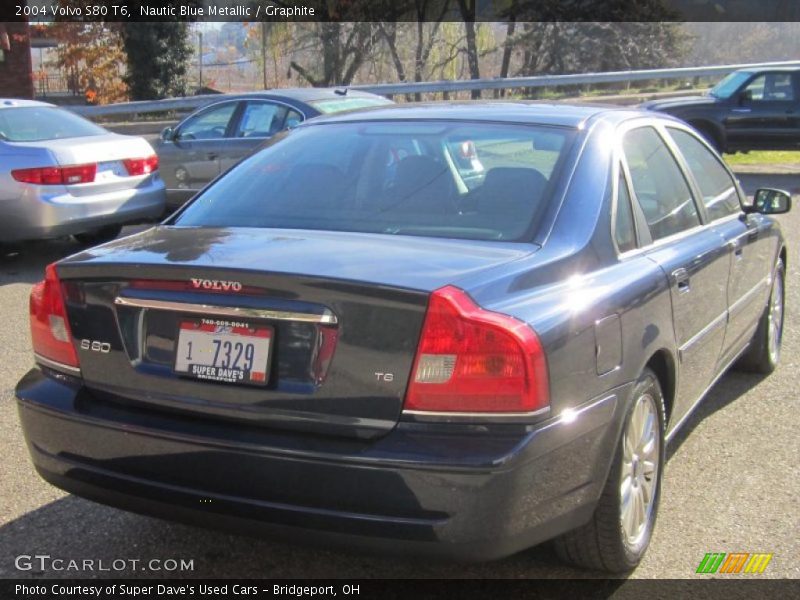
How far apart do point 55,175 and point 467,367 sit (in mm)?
6852

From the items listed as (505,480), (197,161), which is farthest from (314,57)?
(505,480)

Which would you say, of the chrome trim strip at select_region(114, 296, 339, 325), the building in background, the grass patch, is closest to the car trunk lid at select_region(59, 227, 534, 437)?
the chrome trim strip at select_region(114, 296, 339, 325)

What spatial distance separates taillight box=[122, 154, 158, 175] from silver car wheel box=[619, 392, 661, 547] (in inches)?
273

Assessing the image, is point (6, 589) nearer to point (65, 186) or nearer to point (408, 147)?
point (408, 147)

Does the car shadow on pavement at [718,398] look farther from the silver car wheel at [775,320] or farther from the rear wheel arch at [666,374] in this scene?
the rear wheel arch at [666,374]

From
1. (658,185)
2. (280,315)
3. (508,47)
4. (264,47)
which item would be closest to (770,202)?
(658,185)

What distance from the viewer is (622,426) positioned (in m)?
3.21

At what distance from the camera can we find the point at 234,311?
2.93 metres

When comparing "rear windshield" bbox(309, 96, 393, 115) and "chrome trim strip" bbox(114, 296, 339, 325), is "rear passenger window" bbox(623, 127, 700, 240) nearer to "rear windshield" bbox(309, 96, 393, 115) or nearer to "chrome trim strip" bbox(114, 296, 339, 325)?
"chrome trim strip" bbox(114, 296, 339, 325)

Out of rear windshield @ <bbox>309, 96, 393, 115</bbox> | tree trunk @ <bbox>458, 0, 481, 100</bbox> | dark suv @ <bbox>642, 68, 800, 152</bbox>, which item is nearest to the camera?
rear windshield @ <bbox>309, 96, 393, 115</bbox>

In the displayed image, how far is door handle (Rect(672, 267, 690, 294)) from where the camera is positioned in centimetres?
383

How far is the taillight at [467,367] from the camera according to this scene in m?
2.76

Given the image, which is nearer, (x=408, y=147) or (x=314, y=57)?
(x=408, y=147)

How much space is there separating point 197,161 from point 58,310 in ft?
25.6
